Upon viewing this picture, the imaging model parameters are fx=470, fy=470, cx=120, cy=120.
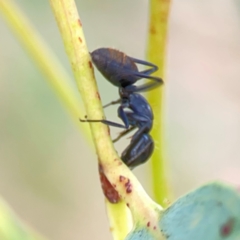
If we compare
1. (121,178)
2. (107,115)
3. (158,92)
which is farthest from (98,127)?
(107,115)

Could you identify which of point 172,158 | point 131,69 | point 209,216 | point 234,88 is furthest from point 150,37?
point 234,88

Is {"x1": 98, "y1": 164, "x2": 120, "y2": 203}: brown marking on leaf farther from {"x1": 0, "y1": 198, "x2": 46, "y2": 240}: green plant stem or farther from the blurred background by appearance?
the blurred background

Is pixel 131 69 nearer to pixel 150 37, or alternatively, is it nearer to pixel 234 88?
pixel 150 37

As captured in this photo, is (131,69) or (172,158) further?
(172,158)

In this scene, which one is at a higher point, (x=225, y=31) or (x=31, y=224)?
(x=225, y=31)

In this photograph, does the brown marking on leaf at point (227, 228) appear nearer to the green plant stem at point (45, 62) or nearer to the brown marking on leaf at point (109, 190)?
the brown marking on leaf at point (109, 190)

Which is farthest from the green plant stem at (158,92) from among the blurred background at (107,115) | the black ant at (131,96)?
the blurred background at (107,115)

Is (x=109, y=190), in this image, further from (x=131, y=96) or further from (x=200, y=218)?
(x=131, y=96)
